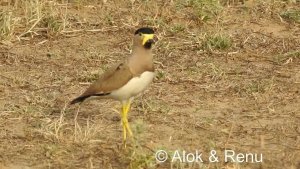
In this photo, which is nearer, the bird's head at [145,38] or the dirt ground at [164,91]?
the dirt ground at [164,91]

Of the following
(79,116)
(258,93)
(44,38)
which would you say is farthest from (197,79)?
(44,38)

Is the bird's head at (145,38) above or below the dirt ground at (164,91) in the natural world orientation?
above

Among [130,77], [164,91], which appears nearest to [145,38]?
[130,77]

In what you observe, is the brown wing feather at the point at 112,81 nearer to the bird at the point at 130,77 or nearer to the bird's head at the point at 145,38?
the bird at the point at 130,77

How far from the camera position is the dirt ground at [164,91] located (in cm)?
620

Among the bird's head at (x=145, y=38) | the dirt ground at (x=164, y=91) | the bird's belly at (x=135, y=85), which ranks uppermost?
the bird's head at (x=145, y=38)

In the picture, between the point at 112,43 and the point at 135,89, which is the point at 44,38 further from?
the point at 135,89

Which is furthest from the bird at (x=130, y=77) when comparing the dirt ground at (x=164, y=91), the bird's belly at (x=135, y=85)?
the dirt ground at (x=164, y=91)

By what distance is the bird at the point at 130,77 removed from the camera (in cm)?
621

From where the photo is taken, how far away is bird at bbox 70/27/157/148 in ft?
20.4

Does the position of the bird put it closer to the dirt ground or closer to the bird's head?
the bird's head

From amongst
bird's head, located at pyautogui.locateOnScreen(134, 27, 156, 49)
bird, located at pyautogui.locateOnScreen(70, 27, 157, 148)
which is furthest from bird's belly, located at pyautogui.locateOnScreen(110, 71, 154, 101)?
bird's head, located at pyautogui.locateOnScreen(134, 27, 156, 49)

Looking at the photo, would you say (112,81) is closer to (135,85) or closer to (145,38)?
(135,85)

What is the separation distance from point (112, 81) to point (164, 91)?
1509 millimetres
